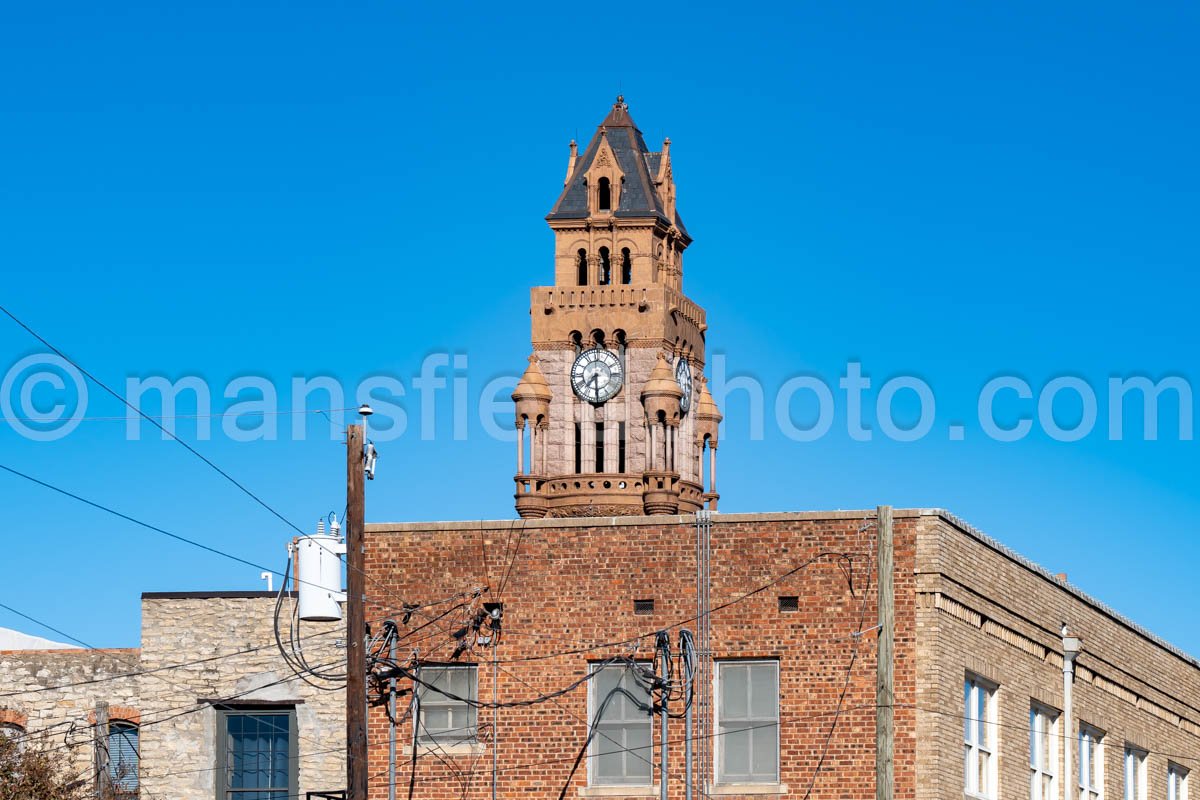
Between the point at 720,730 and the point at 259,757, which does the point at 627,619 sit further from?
the point at 259,757

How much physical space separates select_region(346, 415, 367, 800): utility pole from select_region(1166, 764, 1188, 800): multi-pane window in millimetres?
22471

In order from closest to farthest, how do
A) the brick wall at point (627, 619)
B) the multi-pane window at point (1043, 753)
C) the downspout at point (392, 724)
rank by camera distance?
the brick wall at point (627, 619) < the downspout at point (392, 724) < the multi-pane window at point (1043, 753)

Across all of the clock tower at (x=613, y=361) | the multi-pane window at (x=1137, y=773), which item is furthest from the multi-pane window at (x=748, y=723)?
the clock tower at (x=613, y=361)

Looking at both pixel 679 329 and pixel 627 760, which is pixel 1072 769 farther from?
pixel 679 329

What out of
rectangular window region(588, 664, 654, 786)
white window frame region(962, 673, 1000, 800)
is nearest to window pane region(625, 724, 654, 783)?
rectangular window region(588, 664, 654, 786)

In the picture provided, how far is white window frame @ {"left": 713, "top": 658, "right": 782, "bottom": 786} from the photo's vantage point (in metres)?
42.6

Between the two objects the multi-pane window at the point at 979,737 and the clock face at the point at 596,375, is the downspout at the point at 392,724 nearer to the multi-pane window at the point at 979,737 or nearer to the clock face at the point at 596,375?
the multi-pane window at the point at 979,737

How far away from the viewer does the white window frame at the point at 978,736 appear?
4369 centimetres

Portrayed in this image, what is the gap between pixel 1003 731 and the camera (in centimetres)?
4509

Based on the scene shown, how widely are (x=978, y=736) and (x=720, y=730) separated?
4.49 m

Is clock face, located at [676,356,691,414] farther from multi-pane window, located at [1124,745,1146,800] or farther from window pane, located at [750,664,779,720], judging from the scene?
→ window pane, located at [750,664,779,720]

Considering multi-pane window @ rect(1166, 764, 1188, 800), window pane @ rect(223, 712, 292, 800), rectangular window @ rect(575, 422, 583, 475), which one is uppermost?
rectangular window @ rect(575, 422, 583, 475)

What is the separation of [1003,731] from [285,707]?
38.8 feet

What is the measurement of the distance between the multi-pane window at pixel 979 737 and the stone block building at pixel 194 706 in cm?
1007
